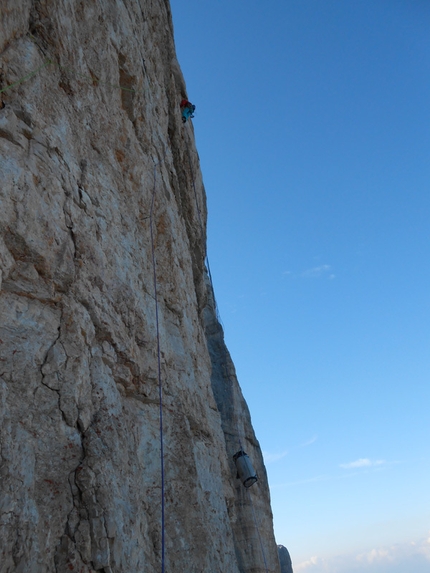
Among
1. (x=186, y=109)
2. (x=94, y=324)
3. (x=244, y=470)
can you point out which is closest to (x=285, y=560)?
(x=244, y=470)

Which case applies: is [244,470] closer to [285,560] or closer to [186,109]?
[186,109]

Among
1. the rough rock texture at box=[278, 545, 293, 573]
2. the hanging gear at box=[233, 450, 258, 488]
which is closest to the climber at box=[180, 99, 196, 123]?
the hanging gear at box=[233, 450, 258, 488]

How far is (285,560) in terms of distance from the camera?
22406 millimetres

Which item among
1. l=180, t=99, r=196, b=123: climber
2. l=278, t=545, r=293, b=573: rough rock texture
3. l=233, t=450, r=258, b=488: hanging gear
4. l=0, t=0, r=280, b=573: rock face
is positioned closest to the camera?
l=0, t=0, r=280, b=573: rock face

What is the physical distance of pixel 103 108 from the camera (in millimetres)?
7004

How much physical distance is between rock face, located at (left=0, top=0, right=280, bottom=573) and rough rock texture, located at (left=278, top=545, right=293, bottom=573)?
15388mm

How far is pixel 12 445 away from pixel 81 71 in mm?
4984

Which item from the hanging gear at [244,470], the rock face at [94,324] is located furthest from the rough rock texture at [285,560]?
the rock face at [94,324]

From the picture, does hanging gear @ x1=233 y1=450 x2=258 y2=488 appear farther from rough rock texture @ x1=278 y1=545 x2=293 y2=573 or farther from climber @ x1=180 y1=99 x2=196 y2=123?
rough rock texture @ x1=278 y1=545 x2=293 y2=573

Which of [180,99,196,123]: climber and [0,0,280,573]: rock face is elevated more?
[180,99,196,123]: climber

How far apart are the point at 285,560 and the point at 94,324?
853 inches

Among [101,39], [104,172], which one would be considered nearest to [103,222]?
[104,172]

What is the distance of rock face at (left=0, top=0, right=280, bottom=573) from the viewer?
3.95 meters

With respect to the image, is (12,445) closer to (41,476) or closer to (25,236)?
(41,476)
